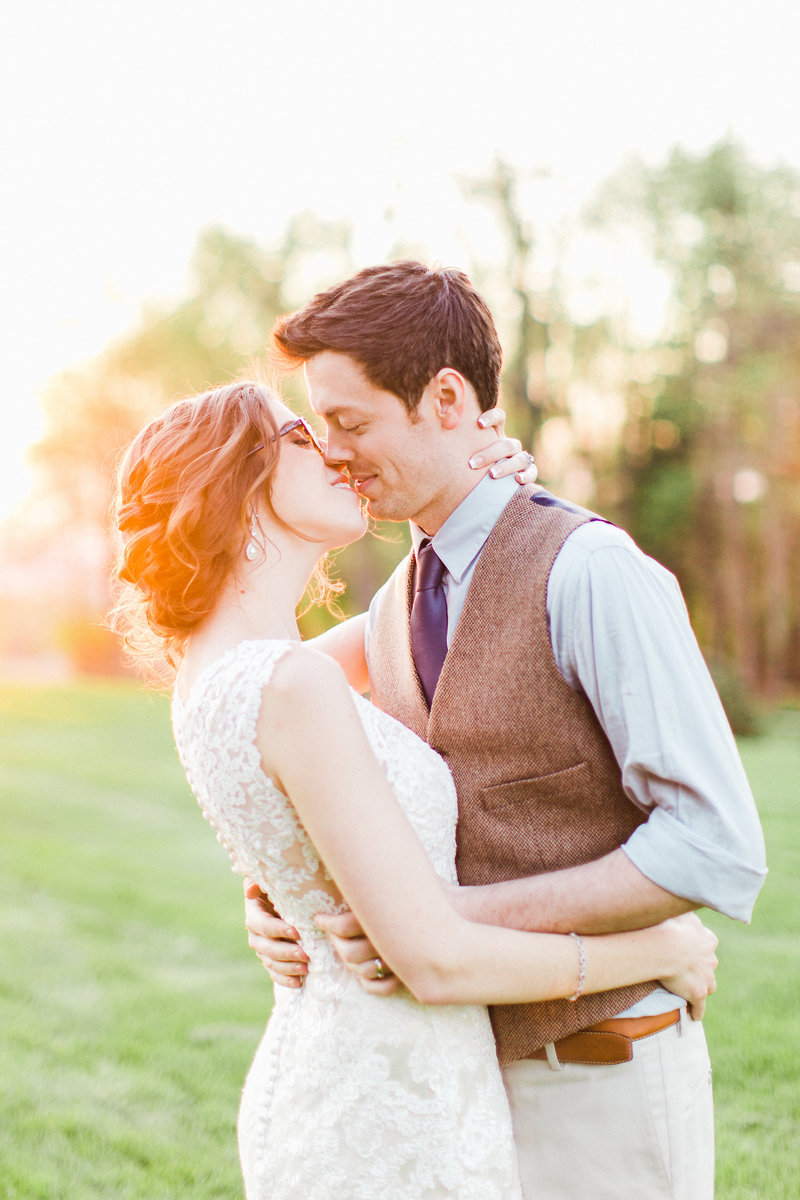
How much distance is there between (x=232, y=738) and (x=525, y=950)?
591 millimetres

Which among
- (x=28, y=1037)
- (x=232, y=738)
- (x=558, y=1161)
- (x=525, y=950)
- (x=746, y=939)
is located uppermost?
(x=232, y=738)

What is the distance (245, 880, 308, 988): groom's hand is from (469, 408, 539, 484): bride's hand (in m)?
1.00

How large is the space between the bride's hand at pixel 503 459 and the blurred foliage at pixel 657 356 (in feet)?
65.8

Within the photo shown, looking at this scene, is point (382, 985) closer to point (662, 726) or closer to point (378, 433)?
point (662, 726)

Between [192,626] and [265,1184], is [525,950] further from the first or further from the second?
[192,626]

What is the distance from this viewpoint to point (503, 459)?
7.39ft

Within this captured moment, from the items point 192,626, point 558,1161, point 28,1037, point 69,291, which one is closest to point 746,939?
point 28,1037

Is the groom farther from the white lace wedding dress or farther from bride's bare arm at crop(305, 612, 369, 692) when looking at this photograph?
bride's bare arm at crop(305, 612, 369, 692)

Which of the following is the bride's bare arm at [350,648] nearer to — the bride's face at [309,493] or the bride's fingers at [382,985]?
the bride's face at [309,493]

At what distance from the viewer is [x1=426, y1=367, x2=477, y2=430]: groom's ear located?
2.24 metres

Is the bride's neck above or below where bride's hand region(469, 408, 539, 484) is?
below

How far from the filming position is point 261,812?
1779 mm

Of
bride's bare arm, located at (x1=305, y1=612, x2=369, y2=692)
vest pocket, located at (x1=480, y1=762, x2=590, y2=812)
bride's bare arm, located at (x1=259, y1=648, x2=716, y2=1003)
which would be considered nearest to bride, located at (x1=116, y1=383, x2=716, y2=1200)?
bride's bare arm, located at (x1=259, y1=648, x2=716, y2=1003)

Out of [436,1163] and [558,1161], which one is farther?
[558,1161]
